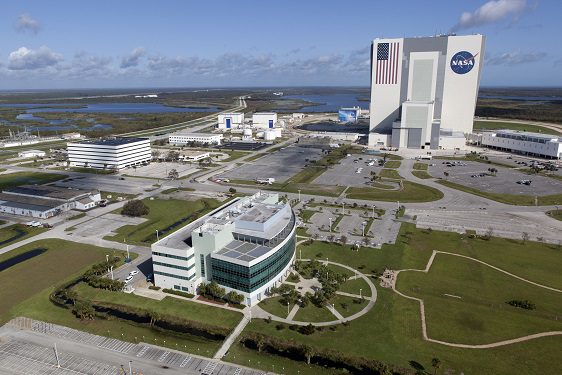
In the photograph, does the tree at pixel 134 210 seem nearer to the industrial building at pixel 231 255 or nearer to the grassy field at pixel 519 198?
the industrial building at pixel 231 255

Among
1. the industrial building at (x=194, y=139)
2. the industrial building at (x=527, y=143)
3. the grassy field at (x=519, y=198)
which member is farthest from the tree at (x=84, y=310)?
the industrial building at (x=527, y=143)

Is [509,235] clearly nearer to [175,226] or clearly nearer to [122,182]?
[175,226]

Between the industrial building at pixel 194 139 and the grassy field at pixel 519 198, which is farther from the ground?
the industrial building at pixel 194 139

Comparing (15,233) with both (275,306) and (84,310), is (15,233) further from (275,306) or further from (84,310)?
(275,306)

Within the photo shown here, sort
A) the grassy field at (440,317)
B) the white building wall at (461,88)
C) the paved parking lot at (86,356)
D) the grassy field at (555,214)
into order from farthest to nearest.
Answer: the white building wall at (461,88) → the grassy field at (555,214) → the grassy field at (440,317) → the paved parking lot at (86,356)

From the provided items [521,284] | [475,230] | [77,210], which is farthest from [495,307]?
[77,210]

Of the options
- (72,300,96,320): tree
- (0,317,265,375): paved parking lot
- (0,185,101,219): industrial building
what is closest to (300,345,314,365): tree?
(0,317,265,375): paved parking lot

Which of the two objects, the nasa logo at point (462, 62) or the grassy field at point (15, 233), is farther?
the nasa logo at point (462, 62)
